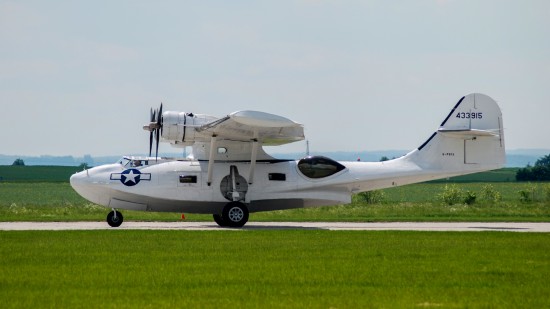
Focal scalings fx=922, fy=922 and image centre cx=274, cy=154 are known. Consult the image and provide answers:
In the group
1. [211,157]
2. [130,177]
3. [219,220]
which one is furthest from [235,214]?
[130,177]

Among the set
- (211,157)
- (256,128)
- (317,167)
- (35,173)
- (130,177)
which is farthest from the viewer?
(35,173)

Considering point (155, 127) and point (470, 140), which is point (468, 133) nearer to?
point (470, 140)

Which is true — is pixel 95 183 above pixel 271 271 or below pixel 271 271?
above

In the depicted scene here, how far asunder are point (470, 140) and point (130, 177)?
11.7 meters

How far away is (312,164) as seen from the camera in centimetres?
3172

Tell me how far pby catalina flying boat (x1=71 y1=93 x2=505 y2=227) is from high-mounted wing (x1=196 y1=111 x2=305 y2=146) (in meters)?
0.05

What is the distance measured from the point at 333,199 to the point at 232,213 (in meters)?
3.63

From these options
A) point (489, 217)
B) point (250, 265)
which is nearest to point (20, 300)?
point (250, 265)

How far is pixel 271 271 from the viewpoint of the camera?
1756 centimetres

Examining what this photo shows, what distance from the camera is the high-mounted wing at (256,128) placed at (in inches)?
1109

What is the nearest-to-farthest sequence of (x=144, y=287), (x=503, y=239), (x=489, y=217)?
(x=144, y=287), (x=503, y=239), (x=489, y=217)

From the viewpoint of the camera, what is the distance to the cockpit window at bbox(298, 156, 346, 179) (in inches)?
1248

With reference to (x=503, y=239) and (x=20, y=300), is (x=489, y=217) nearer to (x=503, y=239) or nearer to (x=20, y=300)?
(x=503, y=239)

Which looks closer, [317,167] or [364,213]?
[317,167]
